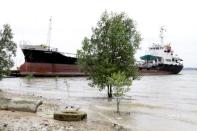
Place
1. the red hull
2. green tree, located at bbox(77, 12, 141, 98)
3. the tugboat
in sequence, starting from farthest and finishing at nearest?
the tugboat < the red hull < green tree, located at bbox(77, 12, 141, 98)

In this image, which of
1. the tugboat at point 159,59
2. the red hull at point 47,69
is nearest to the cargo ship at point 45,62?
the red hull at point 47,69

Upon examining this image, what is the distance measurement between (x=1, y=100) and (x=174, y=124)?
1049 cm

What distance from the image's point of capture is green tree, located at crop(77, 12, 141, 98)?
44.2 metres

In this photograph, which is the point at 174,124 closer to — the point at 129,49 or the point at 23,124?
the point at 23,124

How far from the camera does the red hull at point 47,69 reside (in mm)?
103875

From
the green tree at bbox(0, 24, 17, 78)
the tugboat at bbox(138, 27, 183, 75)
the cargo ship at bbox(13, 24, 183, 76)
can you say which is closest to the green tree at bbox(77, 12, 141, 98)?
the green tree at bbox(0, 24, 17, 78)

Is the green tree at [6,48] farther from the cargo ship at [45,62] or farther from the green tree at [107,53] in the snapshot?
the cargo ship at [45,62]

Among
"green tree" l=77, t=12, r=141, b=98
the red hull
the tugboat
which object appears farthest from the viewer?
the tugboat

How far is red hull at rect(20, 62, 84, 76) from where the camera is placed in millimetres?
103875

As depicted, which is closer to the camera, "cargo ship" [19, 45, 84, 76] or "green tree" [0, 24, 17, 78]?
"green tree" [0, 24, 17, 78]

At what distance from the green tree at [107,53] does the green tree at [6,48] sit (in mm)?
8808

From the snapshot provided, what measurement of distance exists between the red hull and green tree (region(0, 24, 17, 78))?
168ft

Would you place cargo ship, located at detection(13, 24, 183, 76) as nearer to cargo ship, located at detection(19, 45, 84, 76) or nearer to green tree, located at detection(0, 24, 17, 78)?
cargo ship, located at detection(19, 45, 84, 76)

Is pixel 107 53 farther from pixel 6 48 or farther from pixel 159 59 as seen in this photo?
pixel 159 59
